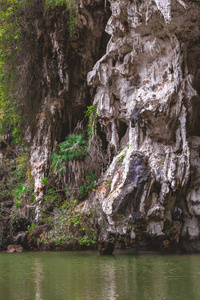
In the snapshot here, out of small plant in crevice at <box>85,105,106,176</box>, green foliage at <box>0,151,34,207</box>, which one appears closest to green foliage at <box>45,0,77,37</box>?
small plant in crevice at <box>85,105,106,176</box>

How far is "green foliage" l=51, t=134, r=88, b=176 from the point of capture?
45.9 ft

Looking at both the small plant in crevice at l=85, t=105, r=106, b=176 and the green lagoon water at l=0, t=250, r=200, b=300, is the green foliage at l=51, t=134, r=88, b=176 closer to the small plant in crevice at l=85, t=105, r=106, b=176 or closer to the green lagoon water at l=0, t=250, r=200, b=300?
the small plant in crevice at l=85, t=105, r=106, b=176

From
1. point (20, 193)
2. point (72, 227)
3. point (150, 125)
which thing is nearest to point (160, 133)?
point (150, 125)

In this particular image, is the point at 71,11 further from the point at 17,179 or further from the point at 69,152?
the point at 17,179

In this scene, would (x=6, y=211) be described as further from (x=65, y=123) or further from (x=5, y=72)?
(x=5, y=72)

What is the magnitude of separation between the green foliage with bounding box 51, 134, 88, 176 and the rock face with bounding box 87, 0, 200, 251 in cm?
243

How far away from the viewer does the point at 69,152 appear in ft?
46.1

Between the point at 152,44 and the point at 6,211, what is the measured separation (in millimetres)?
9129

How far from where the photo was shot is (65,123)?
16.0m

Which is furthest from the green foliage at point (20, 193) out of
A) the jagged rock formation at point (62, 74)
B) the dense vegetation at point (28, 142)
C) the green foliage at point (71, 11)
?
the green foliage at point (71, 11)

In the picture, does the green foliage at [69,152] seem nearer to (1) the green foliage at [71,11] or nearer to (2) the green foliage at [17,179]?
(2) the green foliage at [17,179]

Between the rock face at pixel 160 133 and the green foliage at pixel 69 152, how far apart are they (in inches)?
95.8

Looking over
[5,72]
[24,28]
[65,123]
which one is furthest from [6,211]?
[24,28]

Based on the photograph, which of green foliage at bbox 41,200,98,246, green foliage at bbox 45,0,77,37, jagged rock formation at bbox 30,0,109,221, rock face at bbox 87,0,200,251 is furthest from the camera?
jagged rock formation at bbox 30,0,109,221
